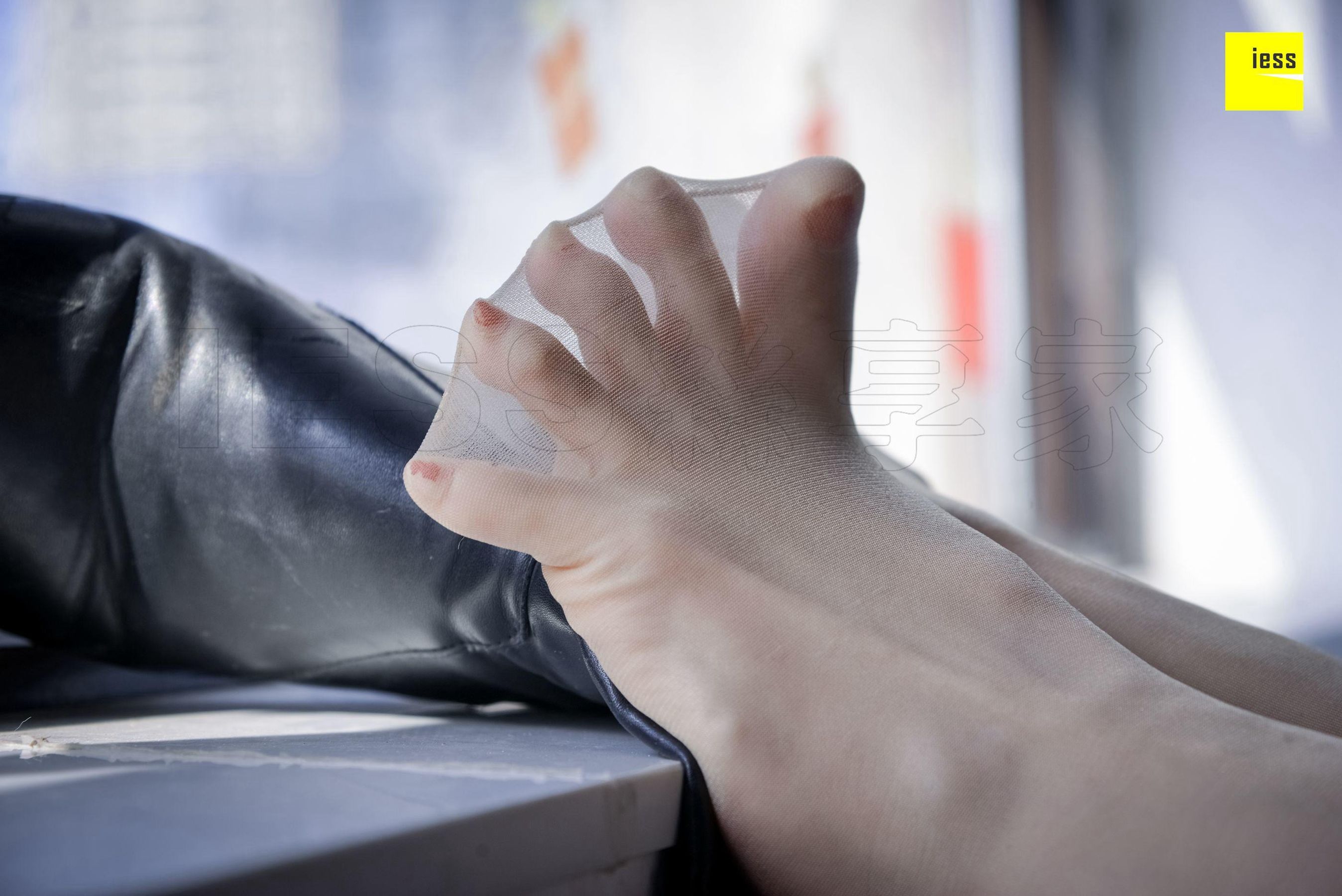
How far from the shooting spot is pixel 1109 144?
91.0 inches

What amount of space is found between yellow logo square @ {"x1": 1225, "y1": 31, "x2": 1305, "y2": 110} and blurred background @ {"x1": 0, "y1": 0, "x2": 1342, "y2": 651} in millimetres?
42

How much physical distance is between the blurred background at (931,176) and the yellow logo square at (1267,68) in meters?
0.04

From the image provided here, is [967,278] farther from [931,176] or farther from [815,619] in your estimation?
[815,619]

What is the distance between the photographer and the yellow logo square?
6.28 ft

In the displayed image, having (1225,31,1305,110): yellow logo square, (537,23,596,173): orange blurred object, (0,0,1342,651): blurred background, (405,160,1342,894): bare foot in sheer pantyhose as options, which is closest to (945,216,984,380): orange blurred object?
(0,0,1342,651): blurred background

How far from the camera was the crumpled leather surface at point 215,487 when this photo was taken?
513 mm

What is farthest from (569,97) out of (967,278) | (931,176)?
(967,278)

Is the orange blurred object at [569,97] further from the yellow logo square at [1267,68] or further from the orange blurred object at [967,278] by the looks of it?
the yellow logo square at [1267,68]

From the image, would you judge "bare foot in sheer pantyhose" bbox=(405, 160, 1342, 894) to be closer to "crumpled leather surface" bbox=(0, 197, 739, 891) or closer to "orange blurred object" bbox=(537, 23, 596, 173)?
"crumpled leather surface" bbox=(0, 197, 739, 891)

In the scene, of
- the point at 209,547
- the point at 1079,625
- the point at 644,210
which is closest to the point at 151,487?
the point at 209,547

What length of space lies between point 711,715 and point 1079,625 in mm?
177

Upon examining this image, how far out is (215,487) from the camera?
1.73ft

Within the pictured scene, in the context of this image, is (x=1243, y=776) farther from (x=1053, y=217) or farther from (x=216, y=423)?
(x=1053, y=217)

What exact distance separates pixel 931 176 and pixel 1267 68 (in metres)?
0.73
